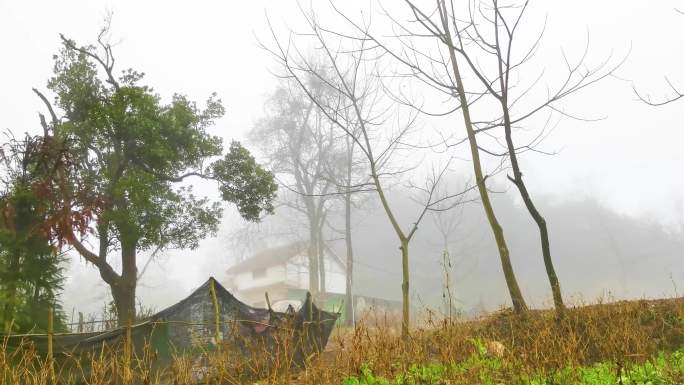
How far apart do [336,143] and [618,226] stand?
44164mm

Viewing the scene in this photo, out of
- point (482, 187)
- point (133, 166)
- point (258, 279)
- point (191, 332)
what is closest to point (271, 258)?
point (258, 279)

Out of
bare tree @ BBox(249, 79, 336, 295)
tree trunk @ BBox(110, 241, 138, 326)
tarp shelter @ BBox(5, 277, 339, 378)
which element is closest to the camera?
tarp shelter @ BBox(5, 277, 339, 378)

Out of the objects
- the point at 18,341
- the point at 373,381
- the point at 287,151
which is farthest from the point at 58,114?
the point at 287,151

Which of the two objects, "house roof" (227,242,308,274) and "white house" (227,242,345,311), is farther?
"house roof" (227,242,308,274)

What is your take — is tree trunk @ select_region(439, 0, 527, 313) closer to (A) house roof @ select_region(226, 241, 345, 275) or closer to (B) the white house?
(B) the white house

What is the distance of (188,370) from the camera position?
442 centimetres

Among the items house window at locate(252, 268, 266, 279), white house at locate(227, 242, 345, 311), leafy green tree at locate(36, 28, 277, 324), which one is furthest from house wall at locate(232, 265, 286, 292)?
leafy green tree at locate(36, 28, 277, 324)

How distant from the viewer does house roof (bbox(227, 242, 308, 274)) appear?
43.2 metres

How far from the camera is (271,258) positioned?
45.2 meters

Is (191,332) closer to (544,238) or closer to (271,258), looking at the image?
(544,238)

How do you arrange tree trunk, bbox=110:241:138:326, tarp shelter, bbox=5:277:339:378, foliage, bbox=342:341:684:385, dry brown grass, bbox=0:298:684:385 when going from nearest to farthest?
foliage, bbox=342:341:684:385
dry brown grass, bbox=0:298:684:385
tarp shelter, bbox=5:277:339:378
tree trunk, bbox=110:241:138:326

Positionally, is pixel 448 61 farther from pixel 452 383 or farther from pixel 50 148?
pixel 50 148

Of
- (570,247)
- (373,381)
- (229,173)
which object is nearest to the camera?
(373,381)

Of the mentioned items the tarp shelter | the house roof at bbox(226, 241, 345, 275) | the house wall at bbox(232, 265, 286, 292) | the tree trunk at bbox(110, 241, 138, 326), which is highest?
the house roof at bbox(226, 241, 345, 275)
